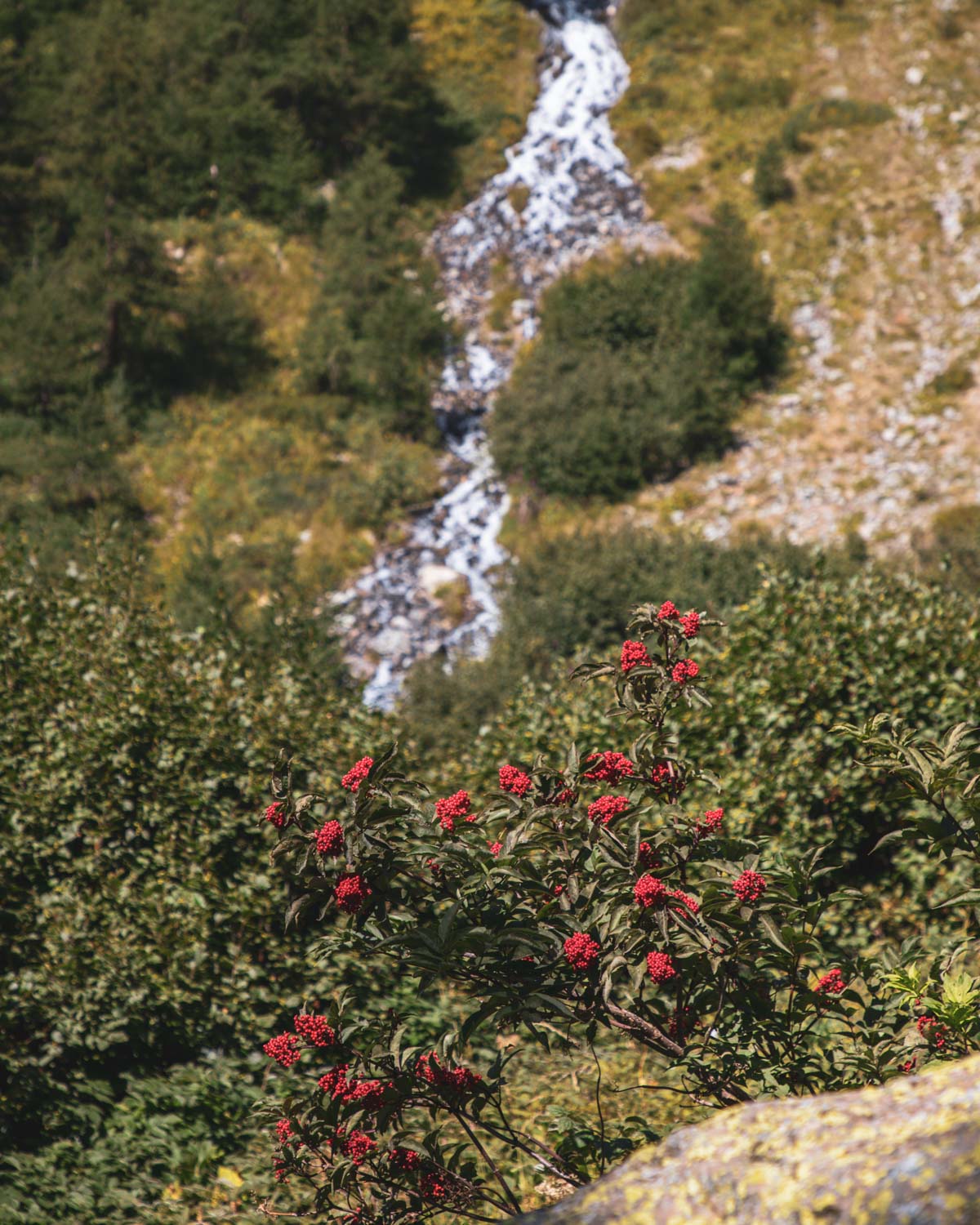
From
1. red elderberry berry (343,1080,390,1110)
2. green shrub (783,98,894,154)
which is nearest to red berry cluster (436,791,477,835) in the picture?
red elderberry berry (343,1080,390,1110)

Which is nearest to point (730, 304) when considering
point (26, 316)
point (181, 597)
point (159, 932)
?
point (181, 597)

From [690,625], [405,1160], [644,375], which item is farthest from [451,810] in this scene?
[644,375]

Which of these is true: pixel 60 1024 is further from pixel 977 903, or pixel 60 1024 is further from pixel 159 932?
pixel 977 903

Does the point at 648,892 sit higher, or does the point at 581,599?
the point at 648,892

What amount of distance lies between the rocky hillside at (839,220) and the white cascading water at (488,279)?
1.29 meters

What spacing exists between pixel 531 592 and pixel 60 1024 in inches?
548

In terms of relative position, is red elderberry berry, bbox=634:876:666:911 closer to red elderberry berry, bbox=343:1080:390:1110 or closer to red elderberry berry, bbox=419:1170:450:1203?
red elderberry berry, bbox=343:1080:390:1110

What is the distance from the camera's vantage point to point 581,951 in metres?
3.27

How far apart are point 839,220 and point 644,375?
8.07m

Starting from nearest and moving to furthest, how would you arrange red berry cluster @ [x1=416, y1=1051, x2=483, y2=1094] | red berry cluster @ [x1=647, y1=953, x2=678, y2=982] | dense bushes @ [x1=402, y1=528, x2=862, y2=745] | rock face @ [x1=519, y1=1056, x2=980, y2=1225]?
rock face @ [x1=519, y1=1056, x2=980, y2=1225] → red berry cluster @ [x1=647, y1=953, x2=678, y2=982] → red berry cluster @ [x1=416, y1=1051, x2=483, y2=1094] → dense bushes @ [x1=402, y1=528, x2=862, y2=745]

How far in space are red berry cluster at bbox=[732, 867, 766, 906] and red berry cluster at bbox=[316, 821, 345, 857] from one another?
1.24 meters

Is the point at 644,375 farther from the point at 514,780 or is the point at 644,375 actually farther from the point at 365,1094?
the point at 365,1094

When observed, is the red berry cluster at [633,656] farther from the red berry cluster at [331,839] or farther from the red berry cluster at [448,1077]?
the red berry cluster at [448,1077]

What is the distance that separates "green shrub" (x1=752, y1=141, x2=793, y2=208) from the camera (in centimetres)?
3011
